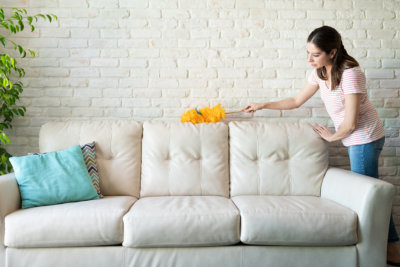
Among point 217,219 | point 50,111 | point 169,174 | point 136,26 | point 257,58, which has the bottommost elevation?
point 217,219

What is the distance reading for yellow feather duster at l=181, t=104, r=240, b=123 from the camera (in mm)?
2262

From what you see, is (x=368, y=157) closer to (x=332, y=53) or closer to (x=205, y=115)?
(x=332, y=53)

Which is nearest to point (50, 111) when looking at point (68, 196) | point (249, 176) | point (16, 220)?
point (68, 196)

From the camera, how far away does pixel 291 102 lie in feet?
7.64

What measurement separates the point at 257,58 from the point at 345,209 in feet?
4.34

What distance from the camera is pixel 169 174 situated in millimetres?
2062

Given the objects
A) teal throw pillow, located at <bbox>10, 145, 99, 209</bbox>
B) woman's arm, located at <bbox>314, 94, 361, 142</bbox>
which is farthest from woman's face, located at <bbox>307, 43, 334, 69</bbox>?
teal throw pillow, located at <bbox>10, 145, 99, 209</bbox>

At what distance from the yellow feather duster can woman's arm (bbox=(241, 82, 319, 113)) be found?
19 centimetres

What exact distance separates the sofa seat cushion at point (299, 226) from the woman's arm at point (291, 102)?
88cm

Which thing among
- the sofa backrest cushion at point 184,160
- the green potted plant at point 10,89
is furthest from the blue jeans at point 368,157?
the green potted plant at point 10,89

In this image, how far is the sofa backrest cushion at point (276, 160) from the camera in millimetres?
2066

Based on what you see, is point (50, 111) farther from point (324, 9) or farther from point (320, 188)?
point (324, 9)

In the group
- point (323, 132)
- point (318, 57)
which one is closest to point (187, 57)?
point (318, 57)

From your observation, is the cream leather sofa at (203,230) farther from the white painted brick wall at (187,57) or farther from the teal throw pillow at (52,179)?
the white painted brick wall at (187,57)
